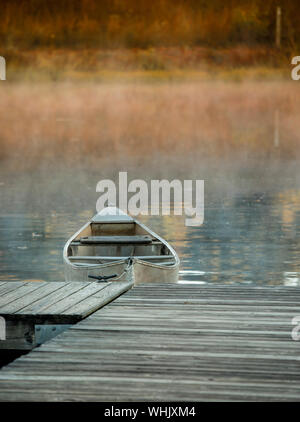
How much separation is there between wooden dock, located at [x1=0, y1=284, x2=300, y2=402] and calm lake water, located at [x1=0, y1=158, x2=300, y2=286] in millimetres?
9300

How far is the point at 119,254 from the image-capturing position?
565 inches

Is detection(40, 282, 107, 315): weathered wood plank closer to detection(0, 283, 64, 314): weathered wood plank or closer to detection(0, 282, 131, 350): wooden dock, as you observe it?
detection(0, 282, 131, 350): wooden dock

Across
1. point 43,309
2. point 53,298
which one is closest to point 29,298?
point 53,298

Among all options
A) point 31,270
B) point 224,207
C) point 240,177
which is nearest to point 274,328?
point 31,270

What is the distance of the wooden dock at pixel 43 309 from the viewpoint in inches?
278

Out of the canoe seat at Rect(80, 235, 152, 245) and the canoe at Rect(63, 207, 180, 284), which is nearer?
the canoe at Rect(63, 207, 180, 284)

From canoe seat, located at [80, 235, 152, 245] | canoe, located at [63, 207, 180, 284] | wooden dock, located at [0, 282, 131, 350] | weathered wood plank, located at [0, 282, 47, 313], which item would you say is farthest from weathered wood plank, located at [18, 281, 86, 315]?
canoe seat, located at [80, 235, 152, 245]

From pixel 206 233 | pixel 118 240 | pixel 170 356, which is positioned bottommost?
pixel 170 356

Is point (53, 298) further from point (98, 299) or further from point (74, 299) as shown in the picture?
point (98, 299)

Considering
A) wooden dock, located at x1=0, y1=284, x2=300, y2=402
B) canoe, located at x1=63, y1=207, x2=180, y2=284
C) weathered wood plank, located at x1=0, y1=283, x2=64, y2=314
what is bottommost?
wooden dock, located at x1=0, y1=284, x2=300, y2=402

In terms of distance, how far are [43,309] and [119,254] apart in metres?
7.11

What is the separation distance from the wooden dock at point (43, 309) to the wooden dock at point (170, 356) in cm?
21

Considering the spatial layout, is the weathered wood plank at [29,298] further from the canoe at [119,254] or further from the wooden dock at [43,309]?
the canoe at [119,254]

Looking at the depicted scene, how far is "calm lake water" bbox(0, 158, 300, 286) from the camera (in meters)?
18.2
